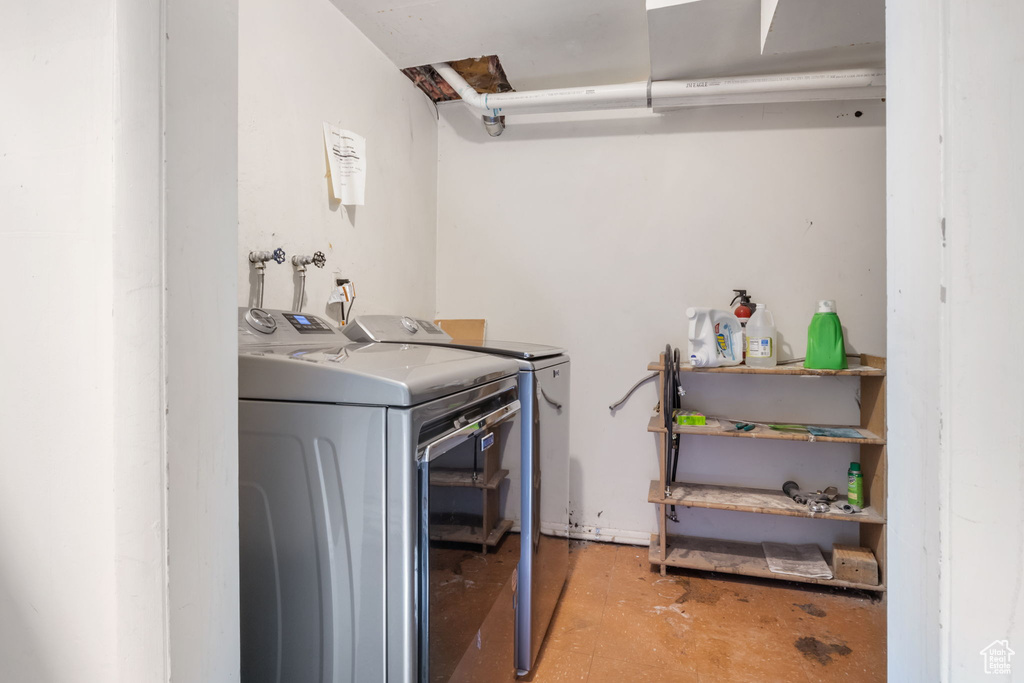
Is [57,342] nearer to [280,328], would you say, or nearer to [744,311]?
[280,328]

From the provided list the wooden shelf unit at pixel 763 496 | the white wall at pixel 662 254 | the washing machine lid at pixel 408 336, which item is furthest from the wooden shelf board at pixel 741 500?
the washing machine lid at pixel 408 336

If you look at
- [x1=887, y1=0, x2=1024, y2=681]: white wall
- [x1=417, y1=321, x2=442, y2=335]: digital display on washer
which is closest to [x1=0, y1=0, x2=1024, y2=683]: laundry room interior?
[x1=887, y1=0, x2=1024, y2=681]: white wall

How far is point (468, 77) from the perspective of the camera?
110 inches

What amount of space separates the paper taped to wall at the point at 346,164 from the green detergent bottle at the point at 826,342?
82.3 inches

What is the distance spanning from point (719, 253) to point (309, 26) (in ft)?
6.86

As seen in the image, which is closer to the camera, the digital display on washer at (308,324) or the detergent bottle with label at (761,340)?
the digital display on washer at (308,324)

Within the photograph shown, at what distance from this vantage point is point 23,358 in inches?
26.4

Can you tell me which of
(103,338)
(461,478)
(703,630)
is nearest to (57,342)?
(103,338)

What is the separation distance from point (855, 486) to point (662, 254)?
1415mm

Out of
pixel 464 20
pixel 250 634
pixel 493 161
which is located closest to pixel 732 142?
pixel 493 161

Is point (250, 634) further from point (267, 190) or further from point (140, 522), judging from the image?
point (267, 190)

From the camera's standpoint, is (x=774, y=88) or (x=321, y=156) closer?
(x=321, y=156)

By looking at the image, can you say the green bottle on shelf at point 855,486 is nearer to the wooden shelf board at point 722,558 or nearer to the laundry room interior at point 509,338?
the laundry room interior at point 509,338

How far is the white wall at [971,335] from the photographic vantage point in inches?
23.4
